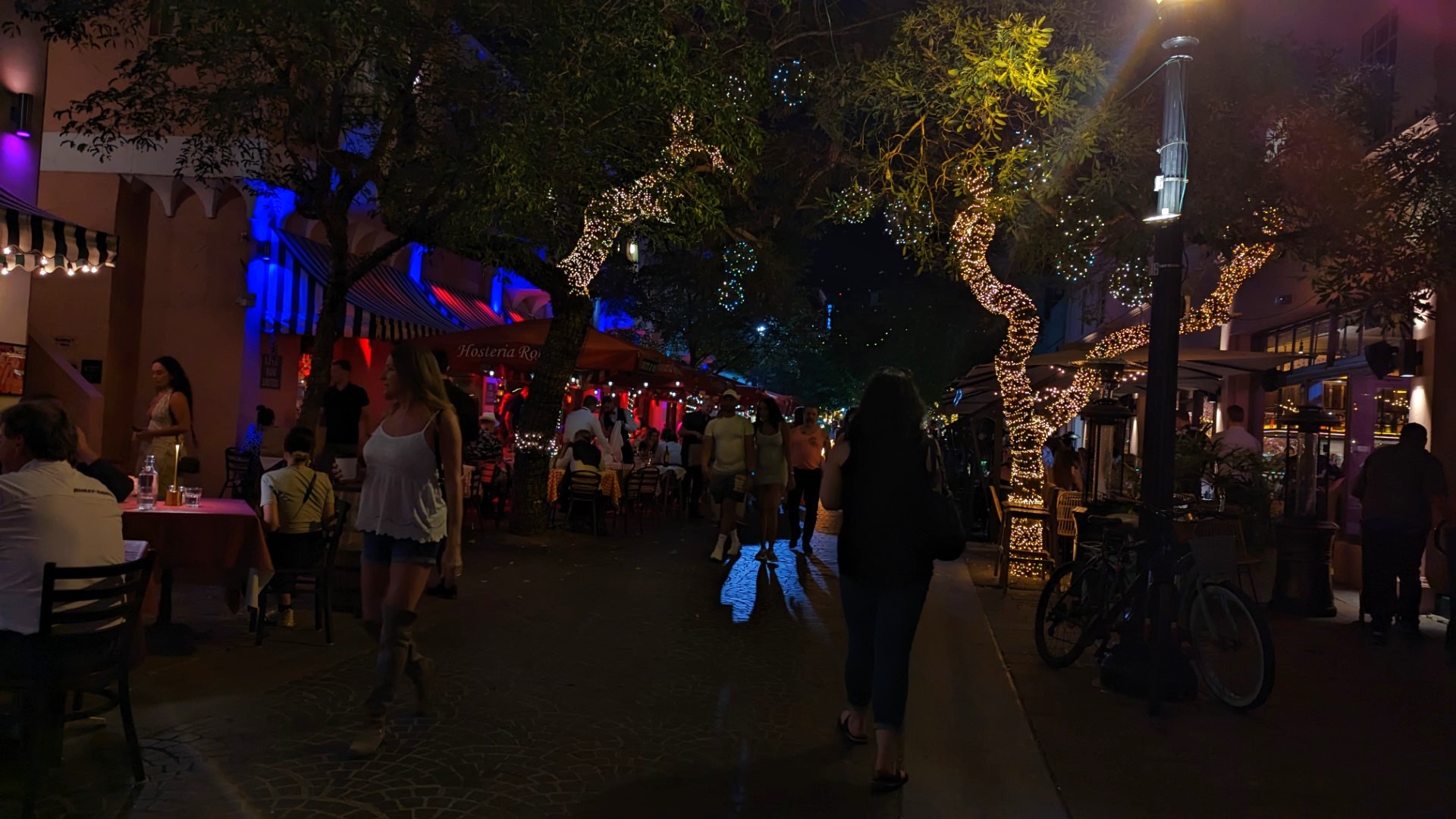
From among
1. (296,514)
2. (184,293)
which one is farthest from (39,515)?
(184,293)

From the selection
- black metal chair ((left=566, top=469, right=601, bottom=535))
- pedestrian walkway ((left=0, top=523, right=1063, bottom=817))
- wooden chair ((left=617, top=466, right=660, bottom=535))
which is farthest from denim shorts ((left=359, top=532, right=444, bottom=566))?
wooden chair ((left=617, top=466, right=660, bottom=535))

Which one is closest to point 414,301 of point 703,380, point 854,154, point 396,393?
point 703,380

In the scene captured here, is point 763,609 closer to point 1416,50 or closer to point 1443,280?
point 1443,280

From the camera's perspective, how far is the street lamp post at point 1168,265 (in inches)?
283

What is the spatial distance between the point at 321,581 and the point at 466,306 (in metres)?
16.7

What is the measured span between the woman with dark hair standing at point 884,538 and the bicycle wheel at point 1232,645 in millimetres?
2602

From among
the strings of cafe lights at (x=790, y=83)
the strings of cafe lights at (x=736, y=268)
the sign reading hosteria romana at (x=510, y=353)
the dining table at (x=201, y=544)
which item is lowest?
the dining table at (x=201, y=544)

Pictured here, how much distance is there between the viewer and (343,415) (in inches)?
428

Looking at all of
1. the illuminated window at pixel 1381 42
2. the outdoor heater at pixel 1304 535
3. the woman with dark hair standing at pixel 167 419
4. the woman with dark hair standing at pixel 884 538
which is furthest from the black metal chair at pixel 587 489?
the illuminated window at pixel 1381 42

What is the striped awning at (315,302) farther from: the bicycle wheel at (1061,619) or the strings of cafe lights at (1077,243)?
the bicycle wheel at (1061,619)

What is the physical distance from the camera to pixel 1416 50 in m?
13.9

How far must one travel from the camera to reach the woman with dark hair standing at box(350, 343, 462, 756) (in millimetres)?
5527

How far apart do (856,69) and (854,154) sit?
1.33 m

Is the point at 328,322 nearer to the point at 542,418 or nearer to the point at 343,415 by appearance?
the point at 343,415
